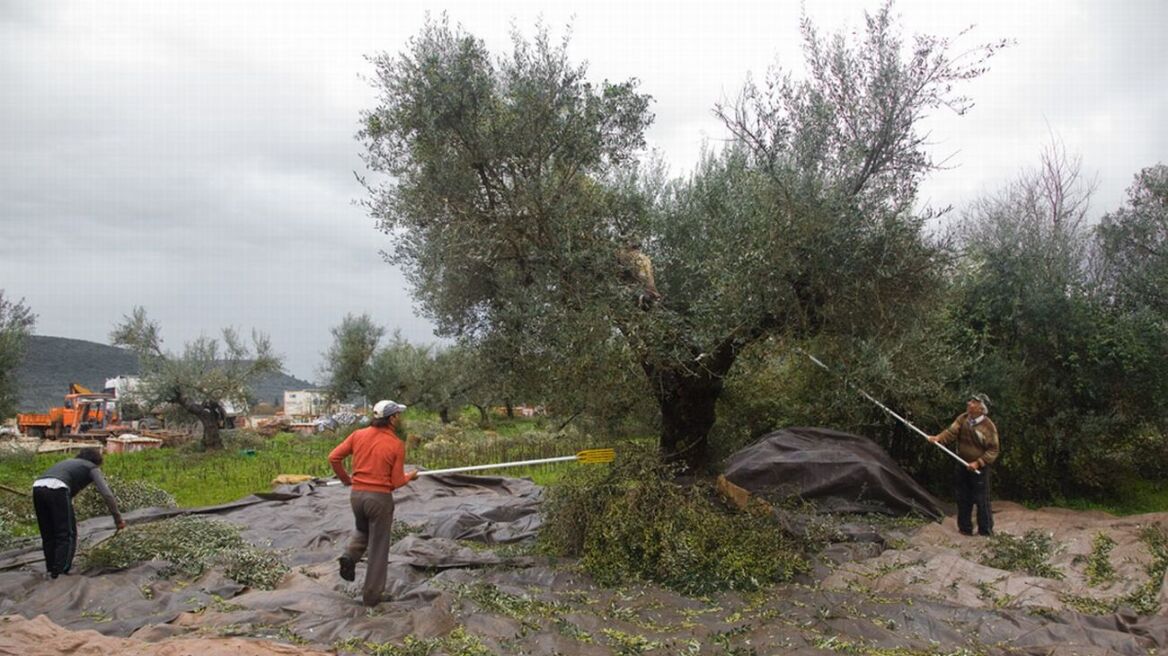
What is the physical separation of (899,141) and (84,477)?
31.3 feet

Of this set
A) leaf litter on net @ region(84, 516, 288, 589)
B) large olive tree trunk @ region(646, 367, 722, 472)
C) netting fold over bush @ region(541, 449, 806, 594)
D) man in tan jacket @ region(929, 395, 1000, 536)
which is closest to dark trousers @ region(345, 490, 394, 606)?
leaf litter on net @ region(84, 516, 288, 589)

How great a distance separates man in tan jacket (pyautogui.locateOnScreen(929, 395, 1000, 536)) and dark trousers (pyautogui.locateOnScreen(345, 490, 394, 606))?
6288 millimetres

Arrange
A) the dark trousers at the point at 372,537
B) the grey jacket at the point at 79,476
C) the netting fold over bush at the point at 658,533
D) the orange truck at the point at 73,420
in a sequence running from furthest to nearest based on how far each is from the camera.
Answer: the orange truck at the point at 73,420
the grey jacket at the point at 79,476
the netting fold over bush at the point at 658,533
the dark trousers at the point at 372,537

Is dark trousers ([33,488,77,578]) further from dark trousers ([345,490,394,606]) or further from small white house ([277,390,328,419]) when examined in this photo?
small white house ([277,390,328,419])

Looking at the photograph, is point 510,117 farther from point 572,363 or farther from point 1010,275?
point 1010,275

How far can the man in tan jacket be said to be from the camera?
31.4ft

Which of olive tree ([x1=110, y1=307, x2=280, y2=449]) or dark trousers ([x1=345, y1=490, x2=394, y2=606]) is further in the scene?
olive tree ([x1=110, y1=307, x2=280, y2=449])

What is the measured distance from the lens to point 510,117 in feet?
27.4

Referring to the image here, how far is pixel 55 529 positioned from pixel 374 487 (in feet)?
11.6

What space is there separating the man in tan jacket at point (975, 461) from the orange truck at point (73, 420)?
26467mm

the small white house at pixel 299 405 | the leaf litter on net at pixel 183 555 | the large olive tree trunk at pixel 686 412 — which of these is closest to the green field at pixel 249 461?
the large olive tree trunk at pixel 686 412

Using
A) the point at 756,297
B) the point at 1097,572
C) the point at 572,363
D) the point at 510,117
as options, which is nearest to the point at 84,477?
the point at 572,363

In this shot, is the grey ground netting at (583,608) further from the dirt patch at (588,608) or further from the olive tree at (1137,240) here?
the olive tree at (1137,240)

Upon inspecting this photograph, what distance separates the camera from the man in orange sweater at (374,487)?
7078 mm
